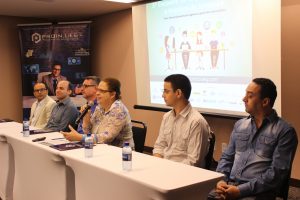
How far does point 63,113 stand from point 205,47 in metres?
1.69

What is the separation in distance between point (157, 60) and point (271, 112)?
8.60 feet

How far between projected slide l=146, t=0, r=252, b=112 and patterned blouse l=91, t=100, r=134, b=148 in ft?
4.55

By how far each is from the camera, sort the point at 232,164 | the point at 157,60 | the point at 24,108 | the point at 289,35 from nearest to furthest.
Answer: the point at 232,164 < the point at 289,35 < the point at 157,60 < the point at 24,108

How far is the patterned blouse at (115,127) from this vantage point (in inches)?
112

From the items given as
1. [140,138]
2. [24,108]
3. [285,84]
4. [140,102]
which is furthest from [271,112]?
[24,108]

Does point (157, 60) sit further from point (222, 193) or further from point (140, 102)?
point (222, 193)

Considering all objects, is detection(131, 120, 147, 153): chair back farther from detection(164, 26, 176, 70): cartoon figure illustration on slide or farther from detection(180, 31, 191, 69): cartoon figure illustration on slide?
detection(164, 26, 176, 70): cartoon figure illustration on slide

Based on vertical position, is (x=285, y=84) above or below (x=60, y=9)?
below

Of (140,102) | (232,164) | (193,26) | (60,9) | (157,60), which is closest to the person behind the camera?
(232,164)

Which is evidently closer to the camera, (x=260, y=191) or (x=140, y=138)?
(x=260, y=191)

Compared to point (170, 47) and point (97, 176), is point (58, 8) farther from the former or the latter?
point (97, 176)

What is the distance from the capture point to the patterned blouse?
112 inches

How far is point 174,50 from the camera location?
4461 mm

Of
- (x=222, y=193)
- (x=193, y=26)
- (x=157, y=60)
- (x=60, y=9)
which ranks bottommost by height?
(x=222, y=193)
